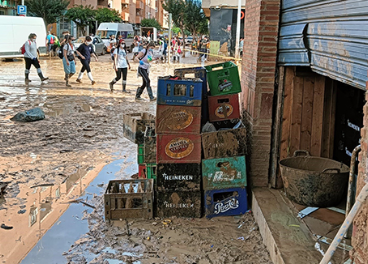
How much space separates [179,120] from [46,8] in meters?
38.5

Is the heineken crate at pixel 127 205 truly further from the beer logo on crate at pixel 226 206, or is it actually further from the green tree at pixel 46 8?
the green tree at pixel 46 8

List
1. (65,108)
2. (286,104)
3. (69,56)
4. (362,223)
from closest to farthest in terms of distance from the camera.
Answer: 1. (362,223)
2. (286,104)
3. (65,108)
4. (69,56)

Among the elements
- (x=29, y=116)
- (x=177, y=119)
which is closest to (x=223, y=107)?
(x=177, y=119)

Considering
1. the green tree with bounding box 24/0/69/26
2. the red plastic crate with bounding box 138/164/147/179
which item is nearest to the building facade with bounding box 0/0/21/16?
the green tree with bounding box 24/0/69/26

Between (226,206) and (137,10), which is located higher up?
(137,10)

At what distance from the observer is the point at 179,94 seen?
5.51m

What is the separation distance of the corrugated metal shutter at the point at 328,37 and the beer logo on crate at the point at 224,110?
3.10 feet

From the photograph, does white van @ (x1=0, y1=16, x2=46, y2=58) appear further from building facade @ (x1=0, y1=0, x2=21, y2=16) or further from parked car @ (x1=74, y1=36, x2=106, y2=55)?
building facade @ (x1=0, y1=0, x2=21, y2=16)

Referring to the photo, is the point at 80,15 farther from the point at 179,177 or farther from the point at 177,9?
the point at 179,177

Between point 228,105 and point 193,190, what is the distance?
1.38m

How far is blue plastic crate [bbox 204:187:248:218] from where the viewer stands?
5.66 meters

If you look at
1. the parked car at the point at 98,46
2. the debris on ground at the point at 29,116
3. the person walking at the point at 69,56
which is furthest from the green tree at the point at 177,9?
the debris on ground at the point at 29,116

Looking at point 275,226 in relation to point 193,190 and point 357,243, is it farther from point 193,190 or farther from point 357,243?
point 357,243

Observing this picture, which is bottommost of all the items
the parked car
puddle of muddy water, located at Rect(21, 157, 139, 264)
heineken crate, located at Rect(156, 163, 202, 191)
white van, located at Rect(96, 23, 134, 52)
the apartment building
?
puddle of muddy water, located at Rect(21, 157, 139, 264)
